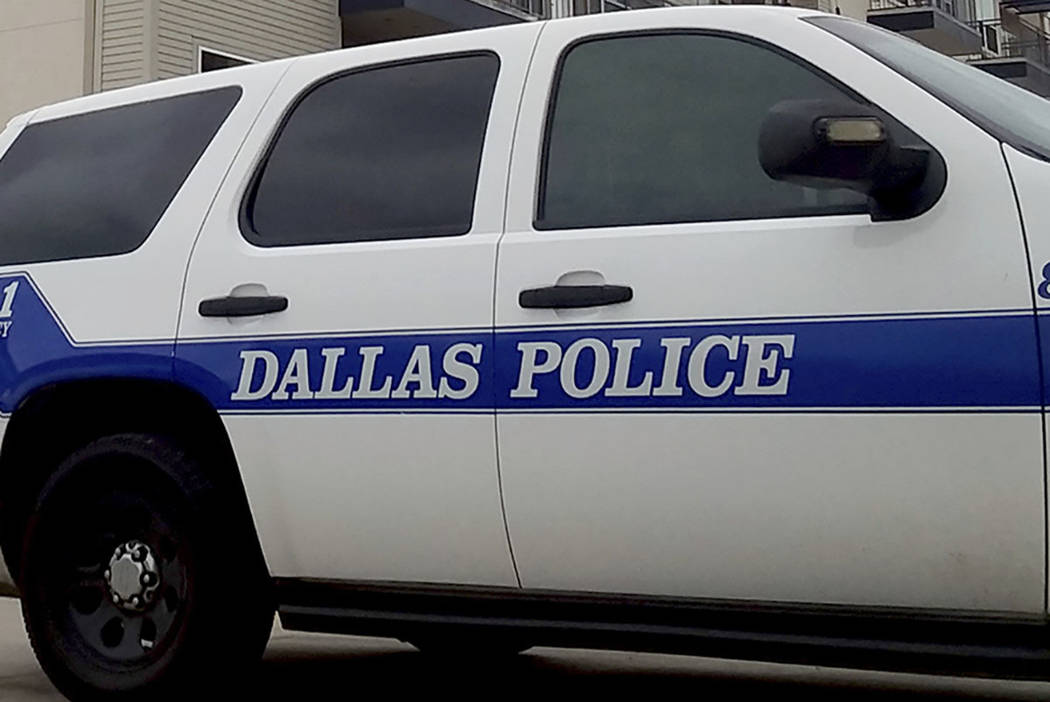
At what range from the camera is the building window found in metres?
14.6

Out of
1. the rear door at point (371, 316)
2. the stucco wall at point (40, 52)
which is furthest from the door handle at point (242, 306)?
the stucco wall at point (40, 52)

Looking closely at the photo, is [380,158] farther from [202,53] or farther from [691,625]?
[202,53]

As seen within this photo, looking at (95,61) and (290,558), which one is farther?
(95,61)

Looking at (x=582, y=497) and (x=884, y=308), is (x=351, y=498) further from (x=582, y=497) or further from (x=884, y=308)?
(x=884, y=308)

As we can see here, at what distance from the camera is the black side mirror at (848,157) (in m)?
3.45

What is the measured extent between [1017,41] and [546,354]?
2564 centimetres

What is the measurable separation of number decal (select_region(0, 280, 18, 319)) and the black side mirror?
2438mm

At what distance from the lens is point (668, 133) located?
3967mm

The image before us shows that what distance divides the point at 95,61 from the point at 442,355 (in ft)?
36.8

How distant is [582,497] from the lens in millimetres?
3834

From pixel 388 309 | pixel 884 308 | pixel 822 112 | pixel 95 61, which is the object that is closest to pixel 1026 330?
pixel 884 308

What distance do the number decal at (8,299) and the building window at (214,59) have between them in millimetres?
10028

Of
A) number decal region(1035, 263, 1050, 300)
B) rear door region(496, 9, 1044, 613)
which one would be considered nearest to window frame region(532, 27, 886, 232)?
rear door region(496, 9, 1044, 613)

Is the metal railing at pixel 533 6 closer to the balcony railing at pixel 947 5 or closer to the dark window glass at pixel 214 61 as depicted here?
the dark window glass at pixel 214 61
